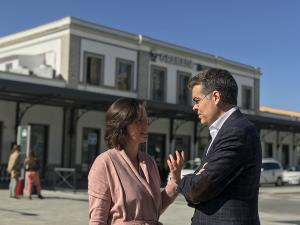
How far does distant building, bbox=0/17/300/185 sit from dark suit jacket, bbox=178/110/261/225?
21.9 metres

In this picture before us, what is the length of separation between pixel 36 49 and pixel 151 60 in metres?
7.31

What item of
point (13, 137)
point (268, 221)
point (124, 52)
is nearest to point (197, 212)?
point (268, 221)

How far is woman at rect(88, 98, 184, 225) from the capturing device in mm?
3447

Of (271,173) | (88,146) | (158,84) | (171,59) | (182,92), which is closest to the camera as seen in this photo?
(88,146)

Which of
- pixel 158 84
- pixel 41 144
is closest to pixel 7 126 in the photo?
pixel 41 144

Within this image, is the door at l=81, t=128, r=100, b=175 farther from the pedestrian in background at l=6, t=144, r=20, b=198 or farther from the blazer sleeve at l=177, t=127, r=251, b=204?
the blazer sleeve at l=177, t=127, r=251, b=204

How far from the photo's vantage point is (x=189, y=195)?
332 centimetres

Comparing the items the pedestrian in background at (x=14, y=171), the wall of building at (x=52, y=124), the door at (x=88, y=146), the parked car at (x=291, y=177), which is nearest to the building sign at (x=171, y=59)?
the door at (x=88, y=146)

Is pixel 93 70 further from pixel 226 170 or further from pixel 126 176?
pixel 226 170

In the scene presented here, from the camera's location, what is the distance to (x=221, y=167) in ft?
10.6

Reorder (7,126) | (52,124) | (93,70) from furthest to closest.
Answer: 1. (93,70)
2. (52,124)
3. (7,126)

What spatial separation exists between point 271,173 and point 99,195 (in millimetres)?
31815

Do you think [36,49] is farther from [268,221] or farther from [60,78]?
[268,221]

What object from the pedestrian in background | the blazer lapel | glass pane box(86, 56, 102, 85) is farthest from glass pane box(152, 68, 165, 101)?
the blazer lapel
